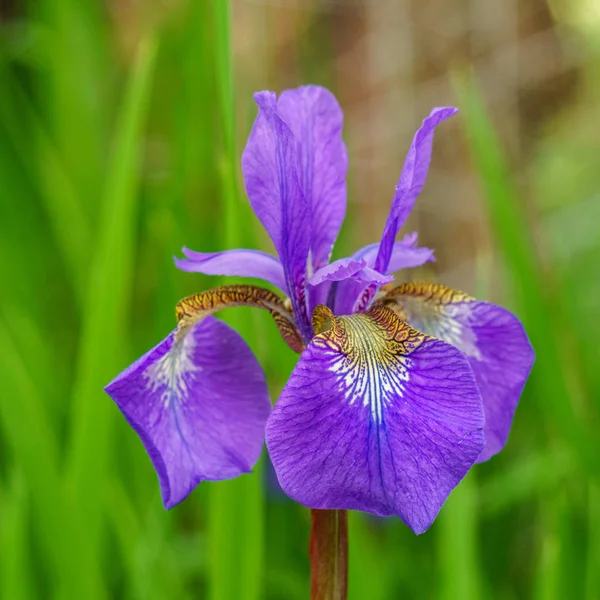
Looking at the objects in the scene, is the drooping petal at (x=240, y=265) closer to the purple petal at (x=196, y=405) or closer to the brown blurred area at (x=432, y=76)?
the purple petal at (x=196, y=405)

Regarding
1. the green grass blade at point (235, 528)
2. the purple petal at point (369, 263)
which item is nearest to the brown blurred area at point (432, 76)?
the green grass blade at point (235, 528)

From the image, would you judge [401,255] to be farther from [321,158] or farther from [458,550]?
[458,550]

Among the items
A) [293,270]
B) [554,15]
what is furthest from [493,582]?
[554,15]

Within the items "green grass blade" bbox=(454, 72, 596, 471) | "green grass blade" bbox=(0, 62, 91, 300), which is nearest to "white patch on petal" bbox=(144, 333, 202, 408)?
"green grass blade" bbox=(454, 72, 596, 471)

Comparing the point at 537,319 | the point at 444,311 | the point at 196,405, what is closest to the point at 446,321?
→ the point at 444,311

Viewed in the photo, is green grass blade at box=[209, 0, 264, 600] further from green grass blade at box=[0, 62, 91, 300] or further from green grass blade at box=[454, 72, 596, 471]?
green grass blade at box=[0, 62, 91, 300]

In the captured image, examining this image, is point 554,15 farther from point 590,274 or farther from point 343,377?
point 343,377
